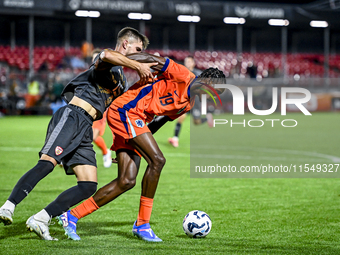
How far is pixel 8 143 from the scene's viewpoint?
42.4 ft

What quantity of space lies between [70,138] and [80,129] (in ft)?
0.48

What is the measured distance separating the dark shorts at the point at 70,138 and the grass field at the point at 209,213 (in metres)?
0.77

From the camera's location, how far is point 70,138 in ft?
13.5

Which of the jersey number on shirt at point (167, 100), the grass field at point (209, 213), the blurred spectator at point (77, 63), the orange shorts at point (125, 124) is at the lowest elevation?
the grass field at point (209, 213)

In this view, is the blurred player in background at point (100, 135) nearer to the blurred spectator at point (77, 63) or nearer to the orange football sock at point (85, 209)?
the orange football sock at point (85, 209)

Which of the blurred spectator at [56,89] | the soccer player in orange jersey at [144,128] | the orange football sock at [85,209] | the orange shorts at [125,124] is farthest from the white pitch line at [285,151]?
the blurred spectator at [56,89]

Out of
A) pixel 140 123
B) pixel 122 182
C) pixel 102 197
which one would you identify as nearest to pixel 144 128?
pixel 140 123

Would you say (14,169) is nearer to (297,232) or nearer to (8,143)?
(8,143)

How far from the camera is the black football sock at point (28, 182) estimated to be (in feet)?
12.7

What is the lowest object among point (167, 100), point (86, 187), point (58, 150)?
point (86, 187)

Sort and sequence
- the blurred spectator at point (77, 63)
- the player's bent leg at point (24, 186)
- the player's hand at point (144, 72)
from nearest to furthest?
the player's bent leg at point (24, 186)
the player's hand at point (144, 72)
the blurred spectator at point (77, 63)

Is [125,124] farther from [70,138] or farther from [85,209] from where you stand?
[85,209]

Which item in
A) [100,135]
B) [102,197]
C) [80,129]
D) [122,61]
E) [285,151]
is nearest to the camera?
[122,61]

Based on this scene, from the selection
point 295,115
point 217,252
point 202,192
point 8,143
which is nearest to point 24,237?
point 217,252
